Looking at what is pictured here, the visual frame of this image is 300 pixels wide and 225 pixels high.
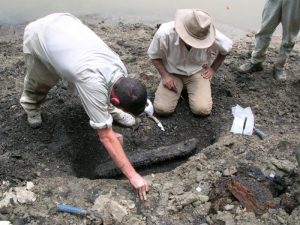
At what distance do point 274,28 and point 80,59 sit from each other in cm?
251

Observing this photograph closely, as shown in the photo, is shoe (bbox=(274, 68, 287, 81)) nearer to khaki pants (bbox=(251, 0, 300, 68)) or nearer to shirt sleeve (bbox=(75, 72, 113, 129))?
khaki pants (bbox=(251, 0, 300, 68))

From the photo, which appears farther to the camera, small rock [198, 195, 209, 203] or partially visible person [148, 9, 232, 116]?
partially visible person [148, 9, 232, 116]

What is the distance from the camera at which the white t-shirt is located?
10.6ft

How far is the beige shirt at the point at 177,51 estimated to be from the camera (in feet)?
14.2

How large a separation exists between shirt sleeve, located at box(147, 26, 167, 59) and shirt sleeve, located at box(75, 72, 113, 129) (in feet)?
Result: 4.18

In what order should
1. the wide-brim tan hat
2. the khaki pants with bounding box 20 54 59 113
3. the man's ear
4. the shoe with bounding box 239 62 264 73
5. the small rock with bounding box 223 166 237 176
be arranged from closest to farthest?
the man's ear < the small rock with bounding box 223 166 237 176 < the khaki pants with bounding box 20 54 59 113 < the wide-brim tan hat < the shoe with bounding box 239 62 264 73

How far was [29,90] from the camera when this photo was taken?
4.14 m

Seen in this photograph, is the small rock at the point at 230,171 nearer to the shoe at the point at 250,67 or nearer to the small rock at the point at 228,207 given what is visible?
the small rock at the point at 228,207

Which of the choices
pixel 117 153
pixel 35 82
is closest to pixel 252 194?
pixel 117 153

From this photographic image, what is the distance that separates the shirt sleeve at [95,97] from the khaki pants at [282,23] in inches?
95.0

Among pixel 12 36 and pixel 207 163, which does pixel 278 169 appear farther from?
pixel 12 36

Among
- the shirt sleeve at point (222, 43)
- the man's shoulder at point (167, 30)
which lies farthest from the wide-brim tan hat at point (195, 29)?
the shirt sleeve at point (222, 43)

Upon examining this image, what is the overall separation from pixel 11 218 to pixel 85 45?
1395 millimetres

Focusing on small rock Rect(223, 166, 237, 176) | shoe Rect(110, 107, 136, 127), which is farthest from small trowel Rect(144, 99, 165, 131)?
small rock Rect(223, 166, 237, 176)
